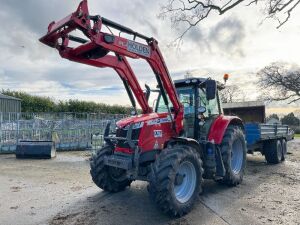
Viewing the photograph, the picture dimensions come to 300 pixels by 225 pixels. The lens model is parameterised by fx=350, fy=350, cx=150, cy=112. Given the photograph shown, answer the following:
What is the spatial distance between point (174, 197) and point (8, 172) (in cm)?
679

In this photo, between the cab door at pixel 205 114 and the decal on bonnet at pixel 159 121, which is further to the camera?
the cab door at pixel 205 114

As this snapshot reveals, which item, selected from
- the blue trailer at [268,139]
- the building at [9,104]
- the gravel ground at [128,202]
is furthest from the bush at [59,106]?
the gravel ground at [128,202]

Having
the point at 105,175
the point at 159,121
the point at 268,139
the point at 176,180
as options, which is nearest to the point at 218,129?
the point at 159,121

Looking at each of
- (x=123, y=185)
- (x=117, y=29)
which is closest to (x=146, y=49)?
(x=117, y=29)

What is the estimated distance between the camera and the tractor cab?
7.74 m

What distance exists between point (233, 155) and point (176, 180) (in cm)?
302

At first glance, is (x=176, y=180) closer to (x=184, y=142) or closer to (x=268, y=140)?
(x=184, y=142)

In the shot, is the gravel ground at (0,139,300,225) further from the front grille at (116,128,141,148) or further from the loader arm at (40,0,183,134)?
the loader arm at (40,0,183,134)

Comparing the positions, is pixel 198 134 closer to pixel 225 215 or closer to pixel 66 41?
pixel 225 215

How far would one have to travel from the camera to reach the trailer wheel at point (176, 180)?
569 centimetres

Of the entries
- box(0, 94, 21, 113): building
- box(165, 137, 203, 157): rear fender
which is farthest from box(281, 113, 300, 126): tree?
box(165, 137, 203, 157): rear fender

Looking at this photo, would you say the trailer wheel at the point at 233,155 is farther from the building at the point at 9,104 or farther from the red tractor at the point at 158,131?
the building at the point at 9,104

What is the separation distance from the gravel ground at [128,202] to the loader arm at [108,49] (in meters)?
1.76

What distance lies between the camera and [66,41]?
19.2 ft
